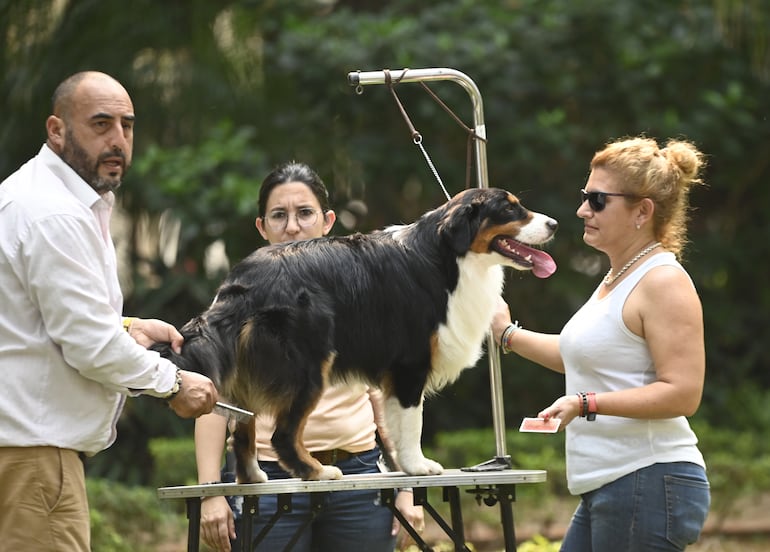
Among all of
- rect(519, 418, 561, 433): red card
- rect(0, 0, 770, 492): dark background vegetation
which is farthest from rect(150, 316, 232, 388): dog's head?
rect(0, 0, 770, 492): dark background vegetation

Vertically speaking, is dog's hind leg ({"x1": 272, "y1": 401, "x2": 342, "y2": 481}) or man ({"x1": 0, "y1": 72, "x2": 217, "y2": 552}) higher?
man ({"x1": 0, "y1": 72, "x2": 217, "y2": 552})

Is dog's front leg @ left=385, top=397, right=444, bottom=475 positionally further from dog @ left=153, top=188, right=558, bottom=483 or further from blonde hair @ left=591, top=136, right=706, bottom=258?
blonde hair @ left=591, top=136, right=706, bottom=258

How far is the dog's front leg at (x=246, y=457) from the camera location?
3768 millimetres

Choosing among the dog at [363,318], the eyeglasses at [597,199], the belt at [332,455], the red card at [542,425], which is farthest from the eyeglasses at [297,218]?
the red card at [542,425]

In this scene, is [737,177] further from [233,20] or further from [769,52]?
[233,20]

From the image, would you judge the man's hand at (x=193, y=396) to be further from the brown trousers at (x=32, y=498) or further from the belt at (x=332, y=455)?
the belt at (x=332, y=455)

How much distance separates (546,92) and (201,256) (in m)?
3.26

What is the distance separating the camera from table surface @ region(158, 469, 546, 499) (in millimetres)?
3533

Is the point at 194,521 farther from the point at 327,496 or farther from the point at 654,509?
the point at 654,509

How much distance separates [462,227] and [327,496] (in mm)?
1081

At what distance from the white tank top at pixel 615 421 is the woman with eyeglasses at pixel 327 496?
781 mm

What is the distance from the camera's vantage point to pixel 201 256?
31.0 feet

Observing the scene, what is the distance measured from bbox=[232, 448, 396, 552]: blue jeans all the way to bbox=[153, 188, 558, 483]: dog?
0.23m

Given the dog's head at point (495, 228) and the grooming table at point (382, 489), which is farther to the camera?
the dog's head at point (495, 228)
